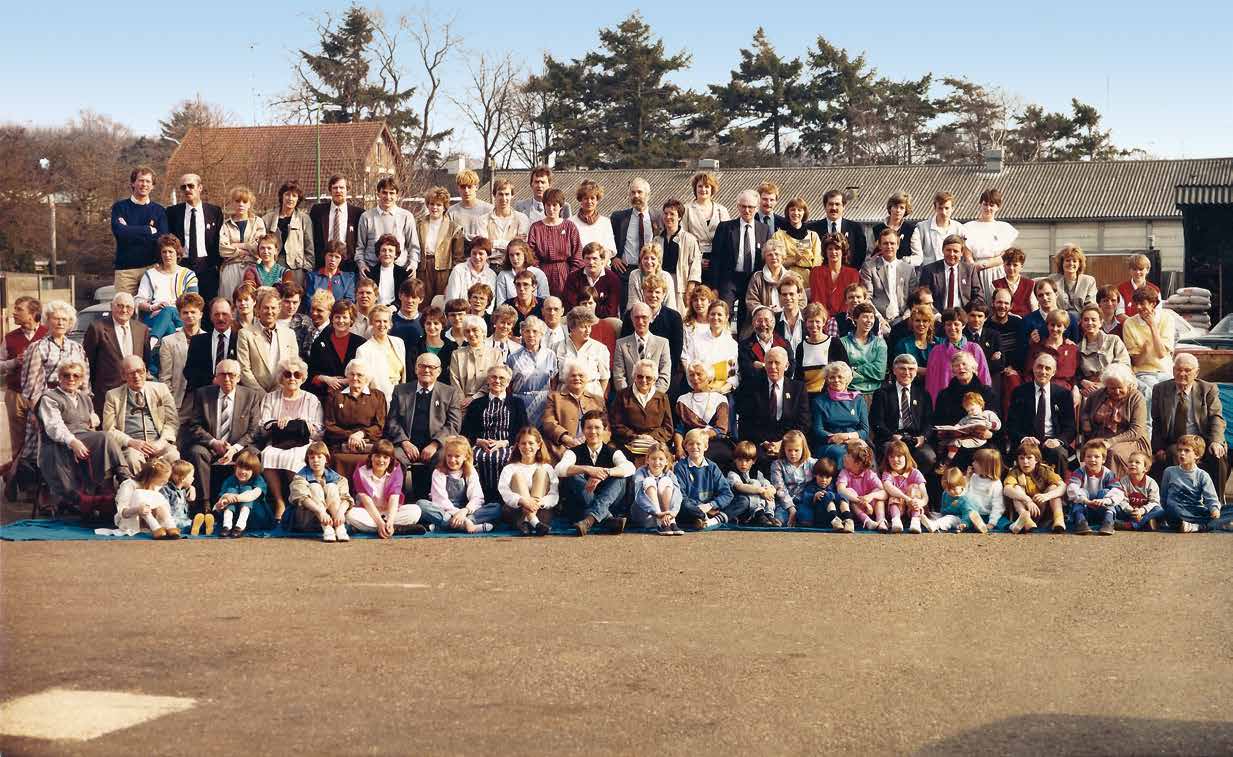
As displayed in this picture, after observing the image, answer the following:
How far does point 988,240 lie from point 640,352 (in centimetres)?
332

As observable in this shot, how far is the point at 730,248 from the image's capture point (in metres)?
12.5

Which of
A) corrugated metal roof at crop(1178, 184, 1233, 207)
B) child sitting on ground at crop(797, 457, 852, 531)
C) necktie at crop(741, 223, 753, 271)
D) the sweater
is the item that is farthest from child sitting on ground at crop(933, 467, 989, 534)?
corrugated metal roof at crop(1178, 184, 1233, 207)

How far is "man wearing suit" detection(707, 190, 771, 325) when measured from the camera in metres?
12.5

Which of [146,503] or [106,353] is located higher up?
[106,353]

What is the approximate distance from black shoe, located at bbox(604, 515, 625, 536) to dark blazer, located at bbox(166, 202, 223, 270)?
14.6ft

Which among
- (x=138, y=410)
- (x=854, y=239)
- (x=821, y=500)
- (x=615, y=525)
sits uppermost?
(x=854, y=239)

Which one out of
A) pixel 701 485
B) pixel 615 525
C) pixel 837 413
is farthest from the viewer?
pixel 837 413

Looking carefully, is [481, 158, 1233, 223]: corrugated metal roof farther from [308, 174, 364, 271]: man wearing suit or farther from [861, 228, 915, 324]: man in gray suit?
[861, 228, 915, 324]: man in gray suit

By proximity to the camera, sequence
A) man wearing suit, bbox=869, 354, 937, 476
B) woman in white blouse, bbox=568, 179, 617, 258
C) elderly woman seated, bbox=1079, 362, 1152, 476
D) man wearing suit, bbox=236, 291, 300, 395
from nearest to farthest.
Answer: elderly woman seated, bbox=1079, 362, 1152, 476
man wearing suit, bbox=869, 354, 937, 476
man wearing suit, bbox=236, 291, 300, 395
woman in white blouse, bbox=568, 179, 617, 258

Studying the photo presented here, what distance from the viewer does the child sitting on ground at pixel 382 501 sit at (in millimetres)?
10219

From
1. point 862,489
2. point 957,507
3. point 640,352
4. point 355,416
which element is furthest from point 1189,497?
point 355,416

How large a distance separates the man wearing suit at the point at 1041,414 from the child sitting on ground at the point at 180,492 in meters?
5.90

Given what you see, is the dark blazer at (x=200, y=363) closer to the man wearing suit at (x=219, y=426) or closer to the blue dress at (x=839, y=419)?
the man wearing suit at (x=219, y=426)

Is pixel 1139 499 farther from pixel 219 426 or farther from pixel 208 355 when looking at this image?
pixel 208 355
